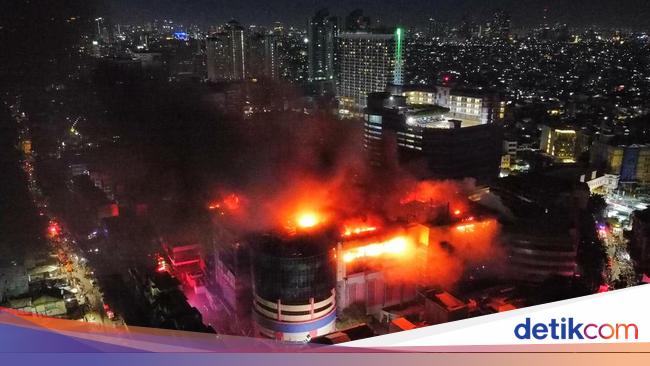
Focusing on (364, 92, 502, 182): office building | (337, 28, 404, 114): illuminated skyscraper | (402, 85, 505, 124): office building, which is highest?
(337, 28, 404, 114): illuminated skyscraper

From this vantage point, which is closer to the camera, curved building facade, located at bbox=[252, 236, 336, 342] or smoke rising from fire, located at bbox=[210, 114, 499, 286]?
curved building facade, located at bbox=[252, 236, 336, 342]

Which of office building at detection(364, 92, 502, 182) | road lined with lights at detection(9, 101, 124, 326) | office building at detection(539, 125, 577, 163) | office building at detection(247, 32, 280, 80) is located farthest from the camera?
office building at detection(539, 125, 577, 163)

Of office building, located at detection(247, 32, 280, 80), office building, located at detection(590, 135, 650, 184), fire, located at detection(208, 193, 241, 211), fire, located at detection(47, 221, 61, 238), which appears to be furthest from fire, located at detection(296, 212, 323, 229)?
office building, located at detection(590, 135, 650, 184)

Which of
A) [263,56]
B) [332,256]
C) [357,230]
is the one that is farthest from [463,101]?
[332,256]

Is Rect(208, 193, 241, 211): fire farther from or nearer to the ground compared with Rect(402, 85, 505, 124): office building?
nearer to the ground

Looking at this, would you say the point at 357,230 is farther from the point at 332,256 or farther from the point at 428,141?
the point at 428,141

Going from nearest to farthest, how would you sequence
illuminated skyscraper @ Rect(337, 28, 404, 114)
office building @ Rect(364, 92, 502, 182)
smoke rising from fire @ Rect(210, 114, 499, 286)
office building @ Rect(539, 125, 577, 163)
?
smoke rising from fire @ Rect(210, 114, 499, 286)
office building @ Rect(364, 92, 502, 182)
office building @ Rect(539, 125, 577, 163)
illuminated skyscraper @ Rect(337, 28, 404, 114)

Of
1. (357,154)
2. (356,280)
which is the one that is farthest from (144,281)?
(357,154)

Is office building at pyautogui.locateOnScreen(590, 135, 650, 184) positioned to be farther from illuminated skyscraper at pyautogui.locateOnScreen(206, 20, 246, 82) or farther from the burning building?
illuminated skyscraper at pyautogui.locateOnScreen(206, 20, 246, 82)
